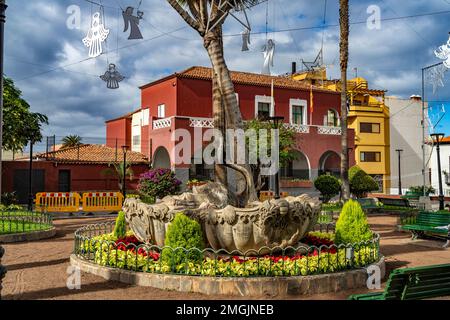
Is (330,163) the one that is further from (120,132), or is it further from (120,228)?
(120,228)

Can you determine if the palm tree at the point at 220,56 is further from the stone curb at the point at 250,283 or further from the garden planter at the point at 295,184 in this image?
the garden planter at the point at 295,184

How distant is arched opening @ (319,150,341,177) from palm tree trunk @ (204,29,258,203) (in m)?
24.1

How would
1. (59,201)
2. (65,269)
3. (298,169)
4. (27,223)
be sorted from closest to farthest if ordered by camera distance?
1. (65,269)
2. (27,223)
3. (59,201)
4. (298,169)

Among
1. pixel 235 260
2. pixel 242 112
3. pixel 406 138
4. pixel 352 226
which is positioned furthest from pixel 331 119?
pixel 235 260

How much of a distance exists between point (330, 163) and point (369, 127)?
983 centimetres

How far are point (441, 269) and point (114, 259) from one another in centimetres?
519

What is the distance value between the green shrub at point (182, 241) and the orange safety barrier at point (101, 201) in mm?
15914

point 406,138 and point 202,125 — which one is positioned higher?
point 406,138

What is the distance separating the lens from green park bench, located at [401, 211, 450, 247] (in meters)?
12.1

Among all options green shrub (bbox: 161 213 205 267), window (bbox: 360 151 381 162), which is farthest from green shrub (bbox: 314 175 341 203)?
green shrub (bbox: 161 213 205 267)

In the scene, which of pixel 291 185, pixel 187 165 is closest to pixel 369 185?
pixel 291 185

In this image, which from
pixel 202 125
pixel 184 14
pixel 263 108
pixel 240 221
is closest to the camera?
pixel 240 221

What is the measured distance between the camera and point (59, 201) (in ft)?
70.3
